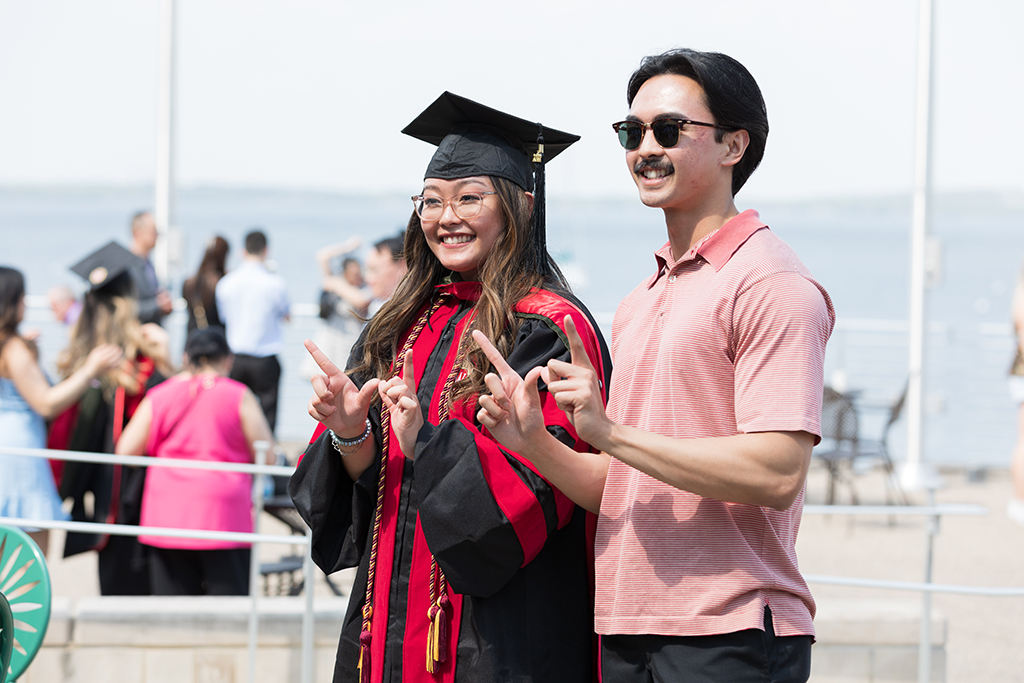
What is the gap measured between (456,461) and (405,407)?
0.16 metres

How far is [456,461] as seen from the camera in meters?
2.12

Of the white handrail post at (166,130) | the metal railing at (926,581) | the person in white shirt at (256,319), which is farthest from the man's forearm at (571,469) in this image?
the white handrail post at (166,130)

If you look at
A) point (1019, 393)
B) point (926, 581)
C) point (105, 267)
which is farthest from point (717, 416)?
point (105, 267)

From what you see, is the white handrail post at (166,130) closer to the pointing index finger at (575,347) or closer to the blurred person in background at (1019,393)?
the blurred person in background at (1019,393)

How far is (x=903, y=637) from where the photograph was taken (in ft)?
14.4

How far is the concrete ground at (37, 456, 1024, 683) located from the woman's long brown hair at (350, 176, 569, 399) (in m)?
3.90

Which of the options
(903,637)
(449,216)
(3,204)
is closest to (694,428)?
(449,216)

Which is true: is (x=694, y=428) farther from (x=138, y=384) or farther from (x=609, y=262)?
(x=609, y=262)

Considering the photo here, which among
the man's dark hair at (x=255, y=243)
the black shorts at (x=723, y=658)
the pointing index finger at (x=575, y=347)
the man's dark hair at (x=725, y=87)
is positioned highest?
the man's dark hair at (x=255, y=243)

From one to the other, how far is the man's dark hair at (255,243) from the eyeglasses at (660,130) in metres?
6.62

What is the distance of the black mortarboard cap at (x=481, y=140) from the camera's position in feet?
7.91

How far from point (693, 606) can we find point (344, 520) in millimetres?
965

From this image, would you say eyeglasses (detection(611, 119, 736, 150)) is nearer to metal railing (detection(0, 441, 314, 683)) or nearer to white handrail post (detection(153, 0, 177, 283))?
metal railing (detection(0, 441, 314, 683))

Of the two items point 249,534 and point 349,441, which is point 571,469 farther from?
point 249,534
